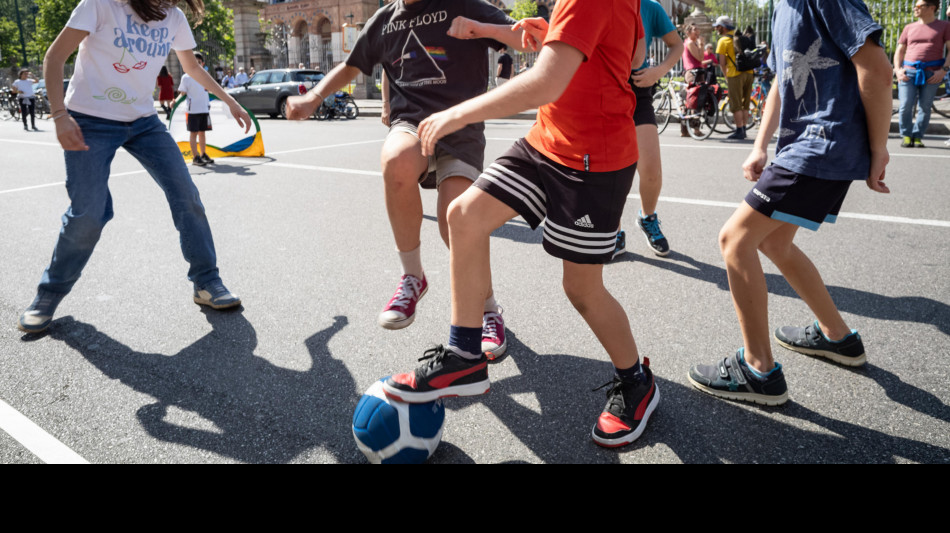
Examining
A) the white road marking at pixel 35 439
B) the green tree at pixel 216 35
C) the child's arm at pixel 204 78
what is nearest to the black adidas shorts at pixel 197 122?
the child's arm at pixel 204 78

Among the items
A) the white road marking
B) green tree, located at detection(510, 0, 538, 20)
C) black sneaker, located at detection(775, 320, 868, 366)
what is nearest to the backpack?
black sneaker, located at detection(775, 320, 868, 366)

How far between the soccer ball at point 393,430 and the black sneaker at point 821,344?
1815 millimetres

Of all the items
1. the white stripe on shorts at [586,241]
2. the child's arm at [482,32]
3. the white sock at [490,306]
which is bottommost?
the white sock at [490,306]

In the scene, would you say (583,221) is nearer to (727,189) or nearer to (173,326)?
(173,326)

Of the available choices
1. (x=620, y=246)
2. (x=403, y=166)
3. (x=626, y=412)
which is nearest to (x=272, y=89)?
(x=620, y=246)

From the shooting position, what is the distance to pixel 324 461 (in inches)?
93.4

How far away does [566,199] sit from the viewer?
90.0 inches

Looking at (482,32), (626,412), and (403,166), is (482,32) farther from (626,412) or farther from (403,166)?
(626,412)

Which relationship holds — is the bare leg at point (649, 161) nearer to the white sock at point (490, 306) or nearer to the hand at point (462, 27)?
→ the white sock at point (490, 306)

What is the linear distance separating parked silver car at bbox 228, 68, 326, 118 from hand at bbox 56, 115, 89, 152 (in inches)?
758

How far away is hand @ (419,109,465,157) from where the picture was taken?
2.05m

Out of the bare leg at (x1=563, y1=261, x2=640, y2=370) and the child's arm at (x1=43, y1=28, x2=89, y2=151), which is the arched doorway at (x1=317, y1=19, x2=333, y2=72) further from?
the bare leg at (x1=563, y1=261, x2=640, y2=370)

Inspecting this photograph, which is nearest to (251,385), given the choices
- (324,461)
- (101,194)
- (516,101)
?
(324,461)

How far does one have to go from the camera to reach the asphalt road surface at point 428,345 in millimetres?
2473
